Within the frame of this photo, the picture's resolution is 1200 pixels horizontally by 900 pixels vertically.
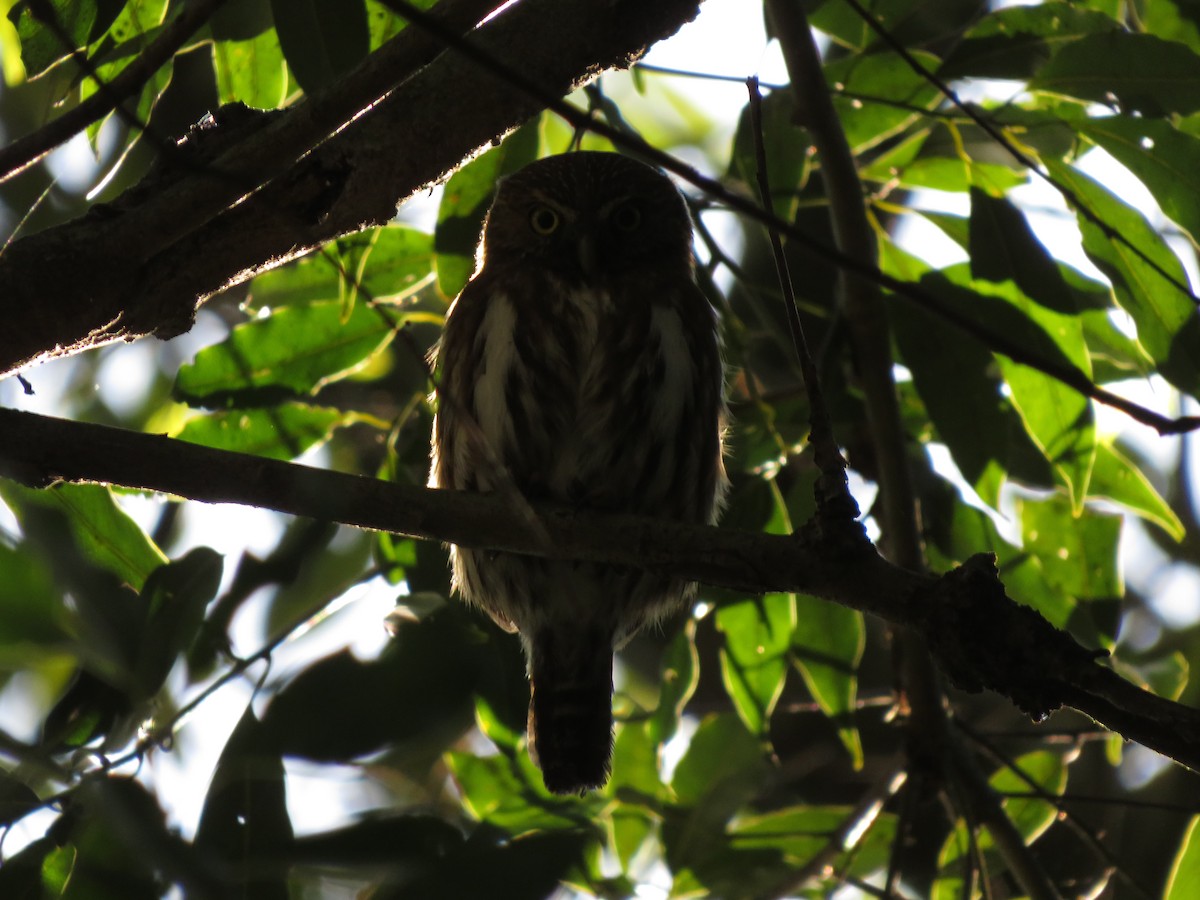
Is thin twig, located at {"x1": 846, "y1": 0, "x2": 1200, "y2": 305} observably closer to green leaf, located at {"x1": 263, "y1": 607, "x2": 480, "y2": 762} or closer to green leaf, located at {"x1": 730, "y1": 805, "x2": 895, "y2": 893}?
green leaf, located at {"x1": 263, "y1": 607, "x2": 480, "y2": 762}

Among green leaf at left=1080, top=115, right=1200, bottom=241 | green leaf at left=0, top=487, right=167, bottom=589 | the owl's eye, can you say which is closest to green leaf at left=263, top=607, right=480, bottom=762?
green leaf at left=0, top=487, right=167, bottom=589

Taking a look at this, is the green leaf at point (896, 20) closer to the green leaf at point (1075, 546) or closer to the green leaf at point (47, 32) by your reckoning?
the green leaf at point (1075, 546)

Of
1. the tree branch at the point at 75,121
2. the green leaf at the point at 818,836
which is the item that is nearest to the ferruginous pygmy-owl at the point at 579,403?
the green leaf at the point at 818,836

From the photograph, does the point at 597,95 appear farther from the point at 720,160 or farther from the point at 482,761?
the point at 720,160

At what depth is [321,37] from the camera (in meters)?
2.74

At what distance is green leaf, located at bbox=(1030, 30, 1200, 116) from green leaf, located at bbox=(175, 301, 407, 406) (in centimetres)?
176

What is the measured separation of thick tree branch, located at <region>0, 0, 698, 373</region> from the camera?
2.26 meters

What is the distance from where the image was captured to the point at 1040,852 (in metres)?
4.99

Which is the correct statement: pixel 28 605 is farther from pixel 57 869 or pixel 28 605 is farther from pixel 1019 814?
pixel 1019 814

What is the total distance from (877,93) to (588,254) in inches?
35.8

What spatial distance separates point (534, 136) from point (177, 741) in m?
2.13

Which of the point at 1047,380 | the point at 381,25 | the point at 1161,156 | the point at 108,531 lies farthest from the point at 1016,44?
the point at 108,531

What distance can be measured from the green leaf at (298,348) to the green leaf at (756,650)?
1.21m

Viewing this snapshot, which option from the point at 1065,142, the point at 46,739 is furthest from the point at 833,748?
the point at 46,739
